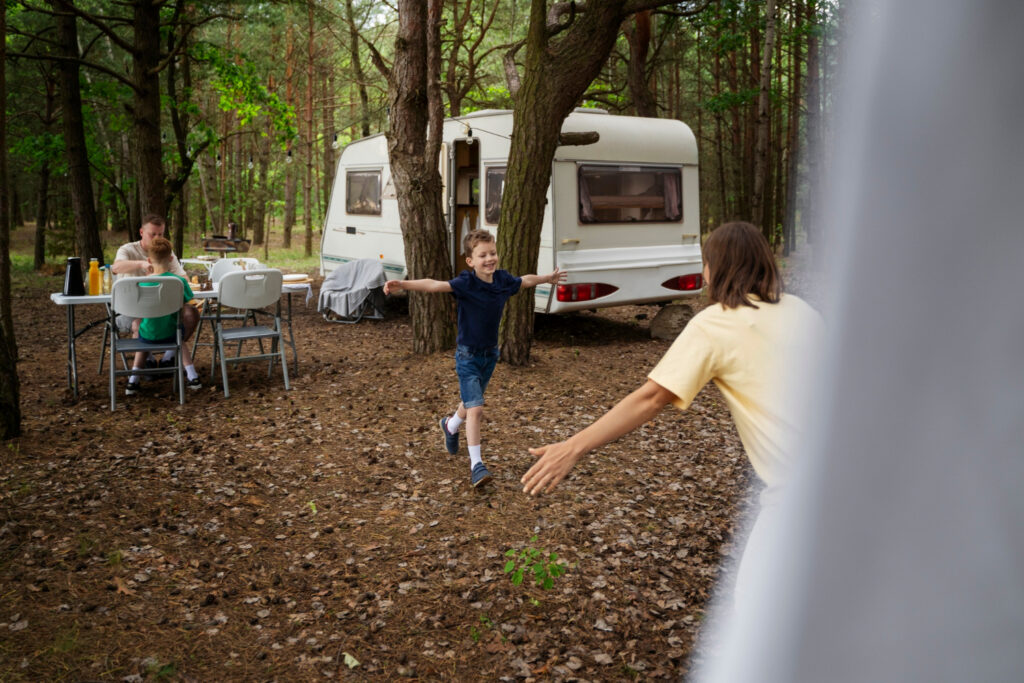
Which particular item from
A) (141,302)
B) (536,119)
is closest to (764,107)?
(536,119)

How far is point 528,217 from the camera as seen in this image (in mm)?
8203

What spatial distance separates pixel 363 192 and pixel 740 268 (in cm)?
1148

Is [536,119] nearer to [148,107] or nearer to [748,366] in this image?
[748,366]

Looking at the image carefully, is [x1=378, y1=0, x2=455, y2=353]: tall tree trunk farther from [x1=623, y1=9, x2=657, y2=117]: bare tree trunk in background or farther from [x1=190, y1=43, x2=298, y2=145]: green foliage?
[x1=190, y1=43, x2=298, y2=145]: green foliage

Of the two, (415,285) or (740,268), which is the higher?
(740,268)

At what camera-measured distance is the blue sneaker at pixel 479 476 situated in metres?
5.03

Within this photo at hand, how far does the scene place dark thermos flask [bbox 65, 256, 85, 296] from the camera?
22.4 ft

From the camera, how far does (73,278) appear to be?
269 inches

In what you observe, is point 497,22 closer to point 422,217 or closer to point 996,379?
point 422,217

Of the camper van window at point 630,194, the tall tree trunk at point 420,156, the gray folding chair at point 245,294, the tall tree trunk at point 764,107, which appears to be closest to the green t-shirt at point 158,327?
the gray folding chair at point 245,294

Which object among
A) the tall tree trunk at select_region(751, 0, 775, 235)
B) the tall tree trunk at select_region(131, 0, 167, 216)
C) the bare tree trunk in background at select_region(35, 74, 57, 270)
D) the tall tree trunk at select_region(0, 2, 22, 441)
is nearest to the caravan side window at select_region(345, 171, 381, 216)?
the tall tree trunk at select_region(131, 0, 167, 216)

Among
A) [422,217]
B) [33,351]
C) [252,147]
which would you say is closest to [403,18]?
[422,217]

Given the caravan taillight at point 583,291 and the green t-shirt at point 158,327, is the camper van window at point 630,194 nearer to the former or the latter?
the caravan taillight at point 583,291

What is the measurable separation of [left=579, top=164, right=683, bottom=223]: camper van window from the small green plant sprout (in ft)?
20.0
